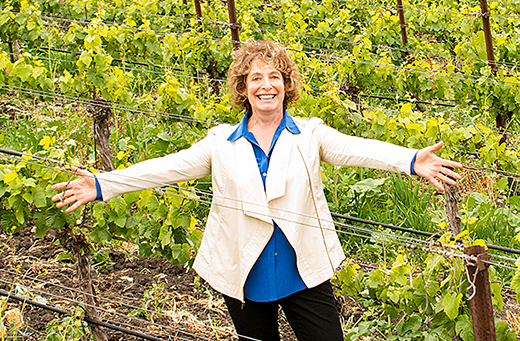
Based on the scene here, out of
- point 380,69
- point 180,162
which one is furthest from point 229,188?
point 380,69

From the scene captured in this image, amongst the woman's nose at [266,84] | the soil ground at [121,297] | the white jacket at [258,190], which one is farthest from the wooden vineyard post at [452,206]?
the woman's nose at [266,84]

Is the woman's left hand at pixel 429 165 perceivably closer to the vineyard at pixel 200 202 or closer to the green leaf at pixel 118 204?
the vineyard at pixel 200 202

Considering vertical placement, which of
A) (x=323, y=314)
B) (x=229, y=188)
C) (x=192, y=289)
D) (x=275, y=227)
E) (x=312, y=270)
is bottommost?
(x=192, y=289)

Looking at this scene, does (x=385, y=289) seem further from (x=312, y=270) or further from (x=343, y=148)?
(x=343, y=148)

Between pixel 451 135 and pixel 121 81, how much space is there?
208cm

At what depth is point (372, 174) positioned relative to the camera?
4324 millimetres

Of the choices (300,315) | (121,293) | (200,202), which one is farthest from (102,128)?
(300,315)

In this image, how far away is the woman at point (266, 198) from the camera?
1993mm

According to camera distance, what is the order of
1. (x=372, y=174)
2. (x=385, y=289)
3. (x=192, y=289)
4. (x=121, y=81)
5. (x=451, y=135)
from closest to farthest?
(x=385, y=289) → (x=451, y=135) → (x=192, y=289) → (x=121, y=81) → (x=372, y=174)

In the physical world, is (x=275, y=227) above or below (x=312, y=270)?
above

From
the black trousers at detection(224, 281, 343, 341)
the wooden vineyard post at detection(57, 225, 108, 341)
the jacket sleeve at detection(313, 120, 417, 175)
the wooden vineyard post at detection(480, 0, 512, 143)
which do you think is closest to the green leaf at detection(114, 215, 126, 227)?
the wooden vineyard post at detection(57, 225, 108, 341)

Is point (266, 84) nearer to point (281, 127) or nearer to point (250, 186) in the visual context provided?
point (281, 127)

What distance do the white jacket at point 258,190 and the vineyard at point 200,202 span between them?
0.11 m

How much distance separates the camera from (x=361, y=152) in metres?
1.96
